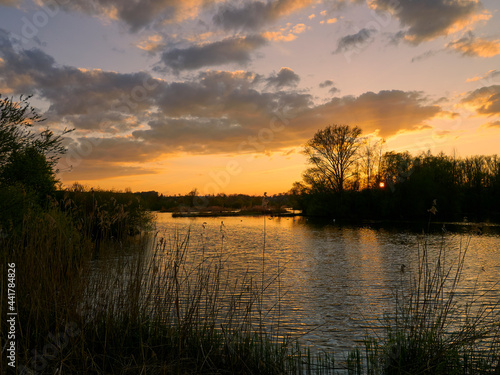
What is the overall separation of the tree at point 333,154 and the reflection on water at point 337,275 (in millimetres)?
22083

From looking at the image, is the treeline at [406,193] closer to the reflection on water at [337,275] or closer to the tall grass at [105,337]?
the reflection on water at [337,275]

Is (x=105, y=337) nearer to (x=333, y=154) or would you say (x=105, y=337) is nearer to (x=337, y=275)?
(x=337, y=275)

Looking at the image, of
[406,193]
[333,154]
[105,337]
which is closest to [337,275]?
[105,337]

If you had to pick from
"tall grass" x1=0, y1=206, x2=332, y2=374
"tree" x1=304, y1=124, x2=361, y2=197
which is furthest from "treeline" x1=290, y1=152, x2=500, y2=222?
"tall grass" x1=0, y1=206, x2=332, y2=374

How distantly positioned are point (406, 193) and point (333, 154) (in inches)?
455

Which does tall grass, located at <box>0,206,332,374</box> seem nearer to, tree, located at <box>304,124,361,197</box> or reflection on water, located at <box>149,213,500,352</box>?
reflection on water, located at <box>149,213,500,352</box>

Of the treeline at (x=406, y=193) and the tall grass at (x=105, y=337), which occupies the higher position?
the treeline at (x=406, y=193)

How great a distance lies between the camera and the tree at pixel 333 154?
45594 millimetres

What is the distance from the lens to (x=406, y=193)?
1889 inches

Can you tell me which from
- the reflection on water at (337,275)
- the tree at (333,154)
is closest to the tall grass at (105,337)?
the reflection on water at (337,275)

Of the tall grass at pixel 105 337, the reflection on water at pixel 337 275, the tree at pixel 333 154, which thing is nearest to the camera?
the tall grass at pixel 105 337

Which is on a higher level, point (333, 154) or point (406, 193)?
point (333, 154)

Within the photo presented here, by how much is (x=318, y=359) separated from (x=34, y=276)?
423cm

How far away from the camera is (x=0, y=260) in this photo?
5.45 m
